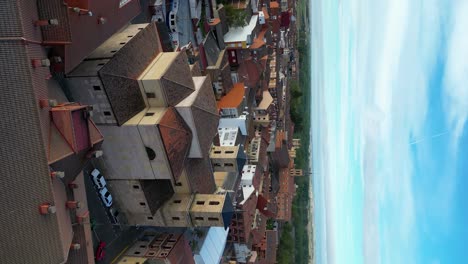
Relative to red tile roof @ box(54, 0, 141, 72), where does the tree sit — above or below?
below

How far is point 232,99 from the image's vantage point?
7806 centimetres

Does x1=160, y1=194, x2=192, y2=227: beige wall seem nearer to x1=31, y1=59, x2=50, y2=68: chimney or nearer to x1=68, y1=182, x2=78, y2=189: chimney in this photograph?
x1=68, y1=182, x2=78, y2=189: chimney

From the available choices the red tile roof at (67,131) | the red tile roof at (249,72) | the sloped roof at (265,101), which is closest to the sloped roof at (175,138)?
the red tile roof at (67,131)

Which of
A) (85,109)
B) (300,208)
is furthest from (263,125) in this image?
(85,109)

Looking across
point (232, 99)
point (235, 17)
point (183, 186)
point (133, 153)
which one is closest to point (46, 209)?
point (133, 153)

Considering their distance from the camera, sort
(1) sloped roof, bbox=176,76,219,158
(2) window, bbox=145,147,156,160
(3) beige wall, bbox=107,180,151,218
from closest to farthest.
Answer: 1. (2) window, bbox=145,147,156,160
2. (1) sloped roof, bbox=176,76,219,158
3. (3) beige wall, bbox=107,180,151,218

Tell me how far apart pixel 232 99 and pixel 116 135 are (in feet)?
129

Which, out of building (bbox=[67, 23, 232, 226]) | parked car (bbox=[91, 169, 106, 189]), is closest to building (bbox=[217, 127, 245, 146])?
building (bbox=[67, 23, 232, 226])

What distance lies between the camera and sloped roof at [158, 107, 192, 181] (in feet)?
130

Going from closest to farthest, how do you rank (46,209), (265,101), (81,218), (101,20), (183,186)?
(46,209) < (101,20) < (81,218) < (183,186) < (265,101)

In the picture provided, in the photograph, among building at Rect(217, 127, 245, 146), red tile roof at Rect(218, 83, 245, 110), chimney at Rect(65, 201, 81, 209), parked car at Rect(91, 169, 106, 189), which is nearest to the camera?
chimney at Rect(65, 201, 81, 209)

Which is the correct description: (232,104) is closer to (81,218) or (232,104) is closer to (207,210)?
(207,210)

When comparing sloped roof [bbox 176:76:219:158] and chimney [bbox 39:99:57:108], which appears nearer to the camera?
chimney [bbox 39:99:57:108]

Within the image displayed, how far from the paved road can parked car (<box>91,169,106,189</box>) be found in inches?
14.8
